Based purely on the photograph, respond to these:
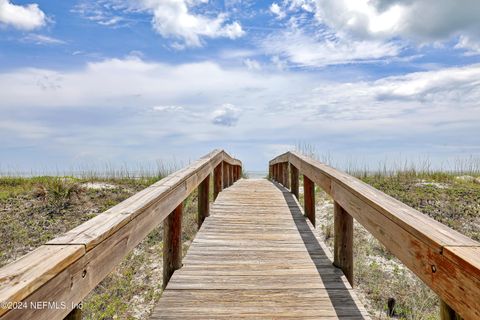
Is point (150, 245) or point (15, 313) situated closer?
point (15, 313)

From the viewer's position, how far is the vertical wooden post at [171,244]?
328cm

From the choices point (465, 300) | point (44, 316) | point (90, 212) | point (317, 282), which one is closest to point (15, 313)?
point (44, 316)

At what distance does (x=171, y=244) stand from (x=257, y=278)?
34.6 inches

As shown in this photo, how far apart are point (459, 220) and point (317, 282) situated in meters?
6.04

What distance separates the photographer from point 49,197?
373 inches

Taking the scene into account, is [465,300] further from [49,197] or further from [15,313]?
[49,197]

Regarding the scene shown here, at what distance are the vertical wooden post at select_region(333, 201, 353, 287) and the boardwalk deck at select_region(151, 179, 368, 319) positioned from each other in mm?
88

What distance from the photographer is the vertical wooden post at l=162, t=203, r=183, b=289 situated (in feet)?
10.7

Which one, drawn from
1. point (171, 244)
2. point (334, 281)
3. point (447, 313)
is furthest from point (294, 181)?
point (447, 313)

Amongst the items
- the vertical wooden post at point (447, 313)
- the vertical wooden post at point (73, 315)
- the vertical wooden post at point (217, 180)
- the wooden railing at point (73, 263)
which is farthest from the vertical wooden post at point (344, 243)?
the vertical wooden post at point (217, 180)

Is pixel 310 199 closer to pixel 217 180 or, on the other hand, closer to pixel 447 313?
pixel 217 180

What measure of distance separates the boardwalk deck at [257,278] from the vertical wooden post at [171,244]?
9 cm

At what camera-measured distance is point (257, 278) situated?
3238 millimetres

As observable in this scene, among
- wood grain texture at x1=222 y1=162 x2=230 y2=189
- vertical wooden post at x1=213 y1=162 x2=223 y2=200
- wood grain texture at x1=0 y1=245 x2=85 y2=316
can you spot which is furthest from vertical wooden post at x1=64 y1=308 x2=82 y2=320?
wood grain texture at x1=222 y1=162 x2=230 y2=189
